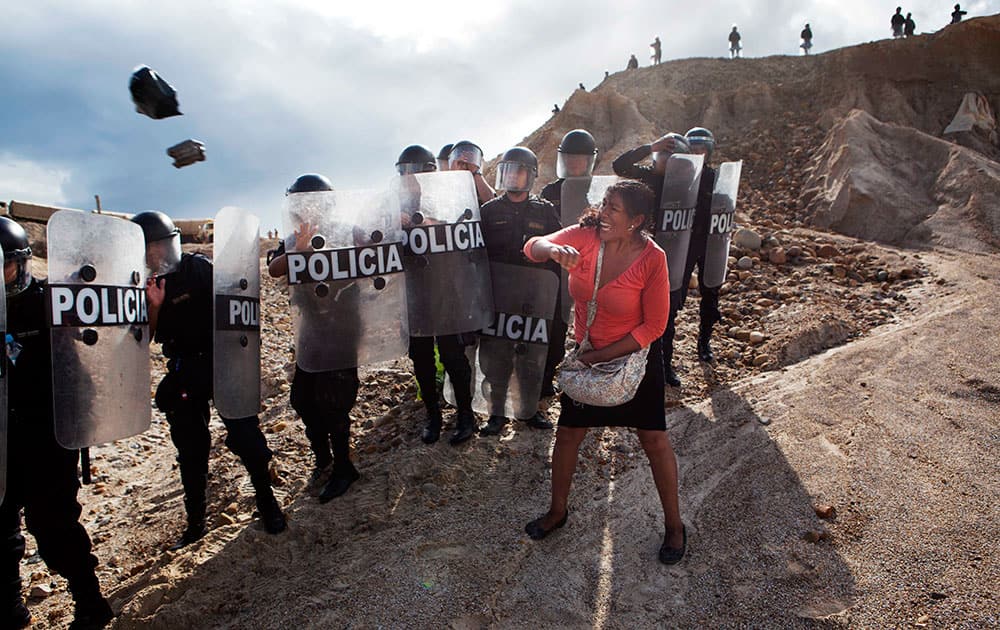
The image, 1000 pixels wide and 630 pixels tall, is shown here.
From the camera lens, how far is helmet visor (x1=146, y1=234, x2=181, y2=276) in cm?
289

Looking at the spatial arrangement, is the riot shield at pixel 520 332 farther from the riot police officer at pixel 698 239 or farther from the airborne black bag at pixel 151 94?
the airborne black bag at pixel 151 94

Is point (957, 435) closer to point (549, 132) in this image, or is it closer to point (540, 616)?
point (540, 616)

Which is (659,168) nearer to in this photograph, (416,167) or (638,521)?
(416,167)

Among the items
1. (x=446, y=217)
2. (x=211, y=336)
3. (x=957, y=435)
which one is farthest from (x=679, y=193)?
(x=211, y=336)

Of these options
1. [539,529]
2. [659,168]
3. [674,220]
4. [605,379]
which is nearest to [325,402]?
[539,529]

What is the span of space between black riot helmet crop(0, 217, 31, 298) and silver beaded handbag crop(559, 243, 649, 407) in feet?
7.28

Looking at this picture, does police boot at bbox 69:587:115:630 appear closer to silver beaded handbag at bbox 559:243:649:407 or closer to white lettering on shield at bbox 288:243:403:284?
white lettering on shield at bbox 288:243:403:284

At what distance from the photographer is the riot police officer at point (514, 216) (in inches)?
148

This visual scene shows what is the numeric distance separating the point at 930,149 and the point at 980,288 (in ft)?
18.8

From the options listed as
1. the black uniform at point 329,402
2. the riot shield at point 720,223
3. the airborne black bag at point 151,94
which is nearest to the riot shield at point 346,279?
the black uniform at point 329,402

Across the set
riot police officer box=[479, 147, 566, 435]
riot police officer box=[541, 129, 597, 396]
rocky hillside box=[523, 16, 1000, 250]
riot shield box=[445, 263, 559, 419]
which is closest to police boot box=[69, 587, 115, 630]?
riot shield box=[445, 263, 559, 419]

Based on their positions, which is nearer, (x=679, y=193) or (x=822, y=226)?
(x=679, y=193)

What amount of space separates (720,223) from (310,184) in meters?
3.16

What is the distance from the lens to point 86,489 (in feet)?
14.9
